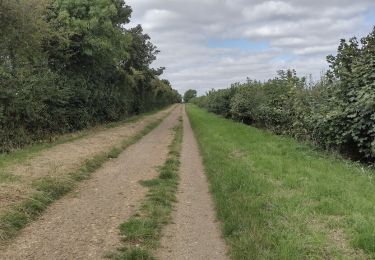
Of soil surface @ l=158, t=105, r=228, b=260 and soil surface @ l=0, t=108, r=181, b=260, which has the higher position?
soil surface @ l=0, t=108, r=181, b=260

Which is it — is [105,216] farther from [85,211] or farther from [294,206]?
[294,206]

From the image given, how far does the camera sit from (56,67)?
21484 mm

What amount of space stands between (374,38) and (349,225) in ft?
25.2

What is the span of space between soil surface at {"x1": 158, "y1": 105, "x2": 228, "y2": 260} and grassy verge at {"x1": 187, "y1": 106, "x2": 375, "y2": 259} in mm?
187

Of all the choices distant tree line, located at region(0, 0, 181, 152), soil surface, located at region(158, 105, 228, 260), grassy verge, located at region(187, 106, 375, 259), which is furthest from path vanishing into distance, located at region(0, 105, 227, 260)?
distant tree line, located at region(0, 0, 181, 152)

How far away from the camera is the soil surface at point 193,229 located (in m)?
6.05

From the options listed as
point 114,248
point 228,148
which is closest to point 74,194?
point 114,248

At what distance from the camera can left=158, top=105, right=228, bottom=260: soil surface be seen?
605 centimetres

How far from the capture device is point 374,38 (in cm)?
1255

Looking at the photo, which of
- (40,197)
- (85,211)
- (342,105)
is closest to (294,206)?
(85,211)

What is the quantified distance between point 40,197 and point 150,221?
7.26ft

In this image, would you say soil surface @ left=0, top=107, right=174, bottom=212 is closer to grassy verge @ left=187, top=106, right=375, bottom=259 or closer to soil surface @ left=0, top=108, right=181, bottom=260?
soil surface @ left=0, top=108, right=181, bottom=260

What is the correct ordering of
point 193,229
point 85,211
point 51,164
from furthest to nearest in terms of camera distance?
point 51,164, point 85,211, point 193,229

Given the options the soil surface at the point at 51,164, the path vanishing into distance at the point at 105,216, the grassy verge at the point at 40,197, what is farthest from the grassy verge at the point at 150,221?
the soil surface at the point at 51,164
